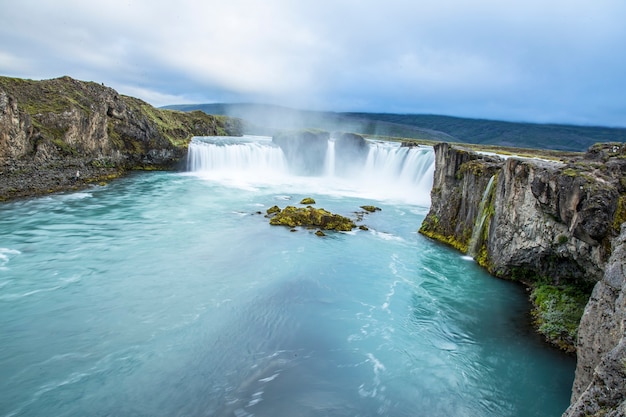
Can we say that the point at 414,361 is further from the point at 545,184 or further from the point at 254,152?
the point at 254,152

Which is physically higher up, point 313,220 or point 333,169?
point 333,169

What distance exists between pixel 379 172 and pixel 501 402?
41.0 m

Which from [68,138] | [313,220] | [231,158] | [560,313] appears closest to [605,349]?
[560,313]

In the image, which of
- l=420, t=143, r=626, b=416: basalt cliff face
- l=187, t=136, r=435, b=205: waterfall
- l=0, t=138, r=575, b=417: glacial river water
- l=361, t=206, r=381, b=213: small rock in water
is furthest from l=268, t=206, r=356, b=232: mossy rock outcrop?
l=187, t=136, r=435, b=205: waterfall

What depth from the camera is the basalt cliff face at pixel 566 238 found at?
6.17m

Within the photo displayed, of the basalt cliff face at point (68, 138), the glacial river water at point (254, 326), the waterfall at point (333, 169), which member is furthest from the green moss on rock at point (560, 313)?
the basalt cliff face at point (68, 138)

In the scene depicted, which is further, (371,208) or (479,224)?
(371,208)

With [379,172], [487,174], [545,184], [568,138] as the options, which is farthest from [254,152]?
[568,138]

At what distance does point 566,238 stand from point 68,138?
40.3m

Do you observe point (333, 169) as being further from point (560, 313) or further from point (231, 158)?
point (560, 313)

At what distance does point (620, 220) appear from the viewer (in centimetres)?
963

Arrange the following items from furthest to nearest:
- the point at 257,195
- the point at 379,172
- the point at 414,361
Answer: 1. the point at 379,172
2. the point at 257,195
3. the point at 414,361

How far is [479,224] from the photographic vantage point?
1828cm

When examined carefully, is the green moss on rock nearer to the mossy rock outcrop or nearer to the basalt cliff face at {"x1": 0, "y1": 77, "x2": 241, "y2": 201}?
the mossy rock outcrop
